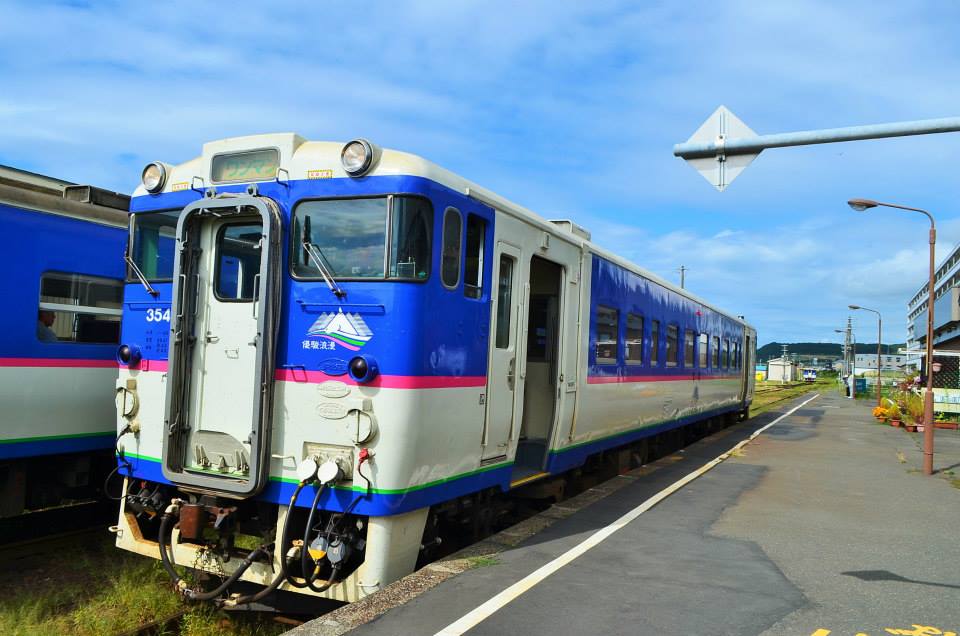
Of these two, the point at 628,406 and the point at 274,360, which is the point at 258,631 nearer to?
the point at 274,360

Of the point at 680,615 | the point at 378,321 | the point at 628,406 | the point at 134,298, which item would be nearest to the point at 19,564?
the point at 134,298

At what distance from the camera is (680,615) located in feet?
17.2

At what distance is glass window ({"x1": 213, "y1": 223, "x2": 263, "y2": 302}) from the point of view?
231 inches

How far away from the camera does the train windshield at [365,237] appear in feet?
17.6

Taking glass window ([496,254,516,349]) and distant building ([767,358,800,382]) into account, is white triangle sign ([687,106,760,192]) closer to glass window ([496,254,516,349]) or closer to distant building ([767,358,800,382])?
glass window ([496,254,516,349])

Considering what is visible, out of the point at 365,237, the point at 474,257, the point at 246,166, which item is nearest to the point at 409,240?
the point at 365,237

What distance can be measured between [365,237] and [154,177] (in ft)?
Result: 7.17

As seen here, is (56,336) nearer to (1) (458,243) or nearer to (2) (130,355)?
(2) (130,355)

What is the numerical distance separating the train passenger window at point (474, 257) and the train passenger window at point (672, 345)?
7.62m

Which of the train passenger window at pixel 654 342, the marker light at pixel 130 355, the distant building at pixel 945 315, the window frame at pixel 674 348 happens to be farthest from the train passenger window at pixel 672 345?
the distant building at pixel 945 315

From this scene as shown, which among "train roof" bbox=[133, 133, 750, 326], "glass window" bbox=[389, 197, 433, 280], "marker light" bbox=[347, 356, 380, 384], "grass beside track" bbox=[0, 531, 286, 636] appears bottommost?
"grass beside track" bbox=[0, 531, 286, 636]

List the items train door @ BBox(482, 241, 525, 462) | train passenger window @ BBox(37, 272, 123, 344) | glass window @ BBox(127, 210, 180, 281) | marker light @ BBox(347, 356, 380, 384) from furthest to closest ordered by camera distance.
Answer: train passenger window @ BBox(37, 272, 123, 344) → train door @ BBox(482, 241, 525, 462) → glass window @ BBox(127, 210, 180, 281) → marker light @ BBox(347, 356, 380, 384)

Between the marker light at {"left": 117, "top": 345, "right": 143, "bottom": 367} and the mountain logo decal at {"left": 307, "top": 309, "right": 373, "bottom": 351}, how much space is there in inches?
64.9

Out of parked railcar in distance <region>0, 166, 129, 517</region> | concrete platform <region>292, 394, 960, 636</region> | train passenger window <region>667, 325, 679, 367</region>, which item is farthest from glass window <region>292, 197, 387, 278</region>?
train passenger window <region>667, 325, 679, 367</region>
